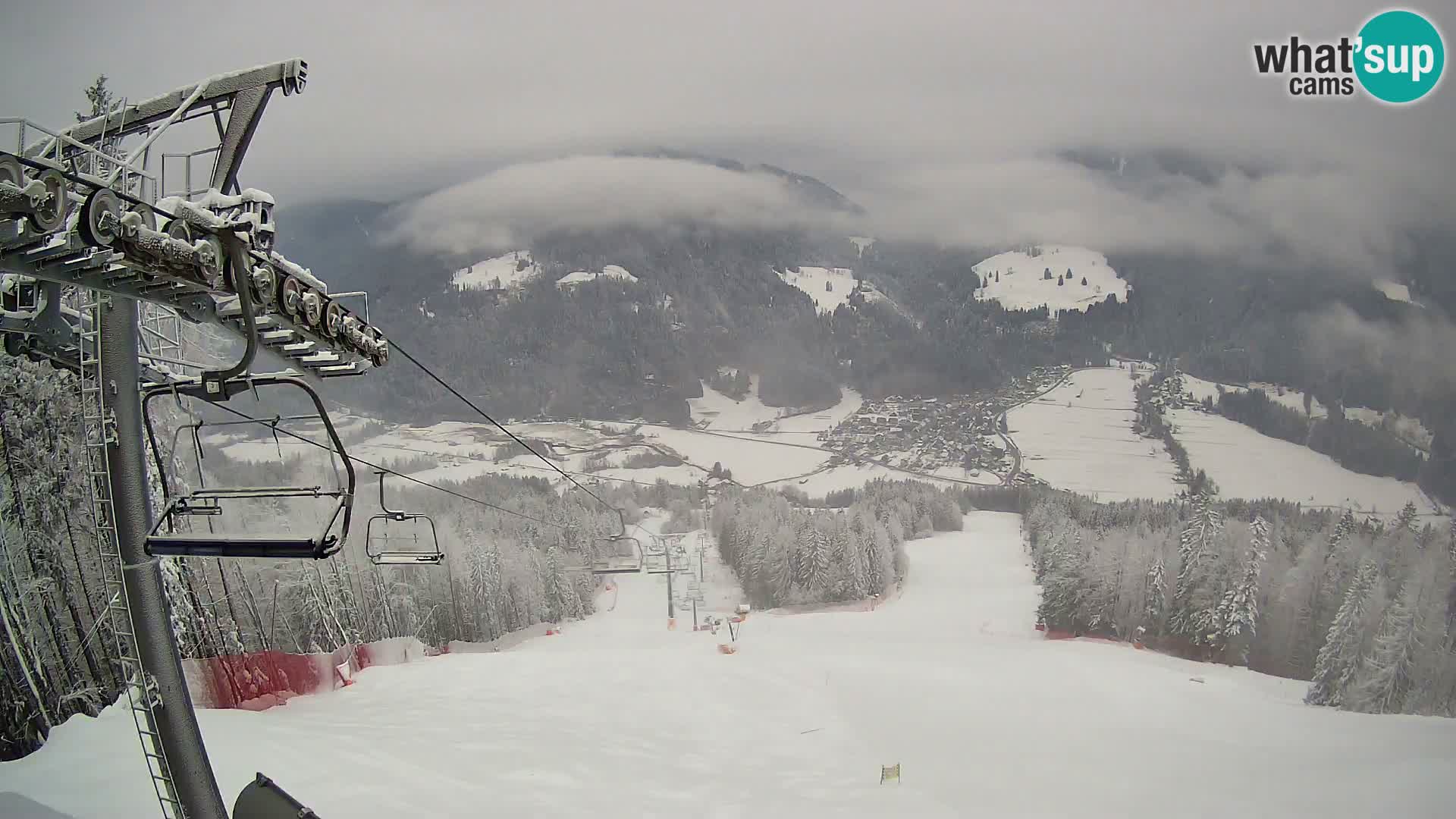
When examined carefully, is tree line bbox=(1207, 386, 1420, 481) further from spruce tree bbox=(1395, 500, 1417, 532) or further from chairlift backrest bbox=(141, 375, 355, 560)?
chairlift backrest bbox=(141, 375, 355, 560)

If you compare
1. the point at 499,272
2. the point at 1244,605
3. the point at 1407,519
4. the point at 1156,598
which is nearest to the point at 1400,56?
the point at 1407,519

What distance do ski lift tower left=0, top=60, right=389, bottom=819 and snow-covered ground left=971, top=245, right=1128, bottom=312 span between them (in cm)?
2129

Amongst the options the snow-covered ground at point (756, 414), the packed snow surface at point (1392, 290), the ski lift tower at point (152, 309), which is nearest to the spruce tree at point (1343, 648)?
the packed snow surface at point (1392, 290)

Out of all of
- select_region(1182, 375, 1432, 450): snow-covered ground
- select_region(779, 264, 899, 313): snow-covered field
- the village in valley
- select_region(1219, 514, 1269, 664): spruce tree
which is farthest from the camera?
select_region(779, 264, 899, 313): snow-covered field

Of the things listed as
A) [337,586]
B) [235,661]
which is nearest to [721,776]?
[235,661]

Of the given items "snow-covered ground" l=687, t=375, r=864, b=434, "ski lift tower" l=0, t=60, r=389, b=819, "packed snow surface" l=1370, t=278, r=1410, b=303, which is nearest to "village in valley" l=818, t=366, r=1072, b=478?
"snow-covered ground" l=687, t=375, r=864, b=434

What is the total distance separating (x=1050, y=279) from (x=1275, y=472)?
8.26 meters

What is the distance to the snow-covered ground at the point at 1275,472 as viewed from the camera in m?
14.4

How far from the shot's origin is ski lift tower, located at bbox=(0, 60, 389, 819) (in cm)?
261

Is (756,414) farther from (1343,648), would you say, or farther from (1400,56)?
(1400,56)

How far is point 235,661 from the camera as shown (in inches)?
434

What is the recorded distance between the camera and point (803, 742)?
35.0ft

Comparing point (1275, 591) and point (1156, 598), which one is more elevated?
point (1275, 591)

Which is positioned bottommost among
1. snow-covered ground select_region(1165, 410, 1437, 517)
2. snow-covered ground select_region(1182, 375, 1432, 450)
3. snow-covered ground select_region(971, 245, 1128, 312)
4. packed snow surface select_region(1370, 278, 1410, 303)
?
snow-covered ground select_region(1165, 410, 1437, 517)
